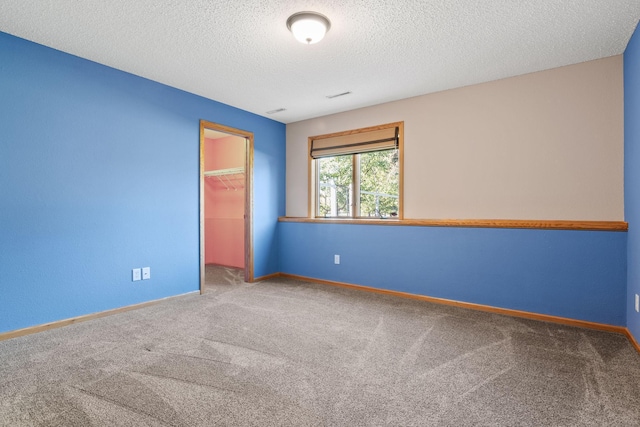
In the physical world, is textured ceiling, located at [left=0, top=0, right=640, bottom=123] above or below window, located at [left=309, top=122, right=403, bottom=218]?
above

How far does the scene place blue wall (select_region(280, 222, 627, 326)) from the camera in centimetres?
268

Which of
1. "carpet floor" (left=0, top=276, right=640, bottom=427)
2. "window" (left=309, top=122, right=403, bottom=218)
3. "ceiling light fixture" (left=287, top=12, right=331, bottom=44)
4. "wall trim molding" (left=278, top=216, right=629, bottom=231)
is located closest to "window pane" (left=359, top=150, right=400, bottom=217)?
"window" (left=309, top=122, right=403, bottom=218)

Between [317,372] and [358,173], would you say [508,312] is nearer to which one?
[317,372]

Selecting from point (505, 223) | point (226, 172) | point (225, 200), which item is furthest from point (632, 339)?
point (225, 200)

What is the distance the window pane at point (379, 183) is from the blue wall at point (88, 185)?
2055 millimetres

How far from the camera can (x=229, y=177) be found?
563cm

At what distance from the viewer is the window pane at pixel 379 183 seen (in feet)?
13.1

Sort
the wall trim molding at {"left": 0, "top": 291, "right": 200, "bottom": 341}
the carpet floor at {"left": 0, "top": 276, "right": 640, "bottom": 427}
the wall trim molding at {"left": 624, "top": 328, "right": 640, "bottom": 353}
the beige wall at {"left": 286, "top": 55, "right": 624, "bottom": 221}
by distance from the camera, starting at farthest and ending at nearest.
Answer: the beige wall at {"left": 286, "top": 55, "right": 624, "bottom": 221}, the wall trim molding at {"left": 0, "top": 291, "right": 200, "bottom": 341}, the wall trim molding at {"left": 624, "top": 328, "right": 640, "bottom": 353}, the carpet floor at {"left": 0, "top": 276, "right": 640, "bottom": 427}

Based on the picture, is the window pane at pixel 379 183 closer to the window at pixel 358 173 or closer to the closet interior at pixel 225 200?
the window at pixel 358 173

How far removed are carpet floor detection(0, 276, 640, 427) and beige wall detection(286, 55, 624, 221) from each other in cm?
113

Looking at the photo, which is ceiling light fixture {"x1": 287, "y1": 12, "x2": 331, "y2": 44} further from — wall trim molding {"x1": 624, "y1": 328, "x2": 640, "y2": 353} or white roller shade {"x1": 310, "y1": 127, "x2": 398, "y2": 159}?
wall trim molding {"x1": 624, "y1": 328, "x2": 640, "y2": 353}

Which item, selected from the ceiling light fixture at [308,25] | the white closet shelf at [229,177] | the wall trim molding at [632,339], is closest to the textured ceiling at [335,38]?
the ceiling light fixture at [308,25]

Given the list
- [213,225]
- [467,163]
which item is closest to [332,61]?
[467,163]

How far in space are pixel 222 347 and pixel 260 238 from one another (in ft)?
7.72
